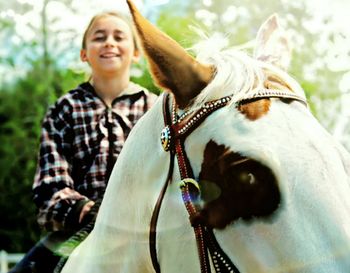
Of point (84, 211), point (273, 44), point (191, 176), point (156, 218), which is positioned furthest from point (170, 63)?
point (84, 211)

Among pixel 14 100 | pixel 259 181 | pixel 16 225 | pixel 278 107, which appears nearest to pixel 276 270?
pixel 259 181

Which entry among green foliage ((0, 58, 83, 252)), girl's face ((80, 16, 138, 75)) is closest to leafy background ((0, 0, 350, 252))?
green foliage ((0, 58, 83, 252))

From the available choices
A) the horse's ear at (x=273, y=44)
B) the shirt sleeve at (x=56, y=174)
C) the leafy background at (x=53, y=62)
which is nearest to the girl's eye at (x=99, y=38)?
the shirt sleeve at (x=56, y=174)

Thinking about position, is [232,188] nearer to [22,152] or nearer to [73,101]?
[73,101]

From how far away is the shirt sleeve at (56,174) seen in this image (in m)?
3.07

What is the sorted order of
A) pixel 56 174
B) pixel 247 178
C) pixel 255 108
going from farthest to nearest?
pixel 56 174
pixel 255 108
pixel 247 178

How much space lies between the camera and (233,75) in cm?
212

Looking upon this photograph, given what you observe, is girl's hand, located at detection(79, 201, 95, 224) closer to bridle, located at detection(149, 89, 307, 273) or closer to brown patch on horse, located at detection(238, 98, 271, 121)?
bridle, located at detection(149, 89, 307, 273)

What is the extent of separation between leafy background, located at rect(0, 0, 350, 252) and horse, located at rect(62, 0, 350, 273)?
11.4 meters

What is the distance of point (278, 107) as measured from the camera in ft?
6.59

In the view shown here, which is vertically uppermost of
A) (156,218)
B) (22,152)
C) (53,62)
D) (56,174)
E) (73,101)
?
(53,62)

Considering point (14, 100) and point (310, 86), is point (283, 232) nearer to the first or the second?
point (310, 86)

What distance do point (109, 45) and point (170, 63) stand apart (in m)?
1.54

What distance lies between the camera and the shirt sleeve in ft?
10.1
